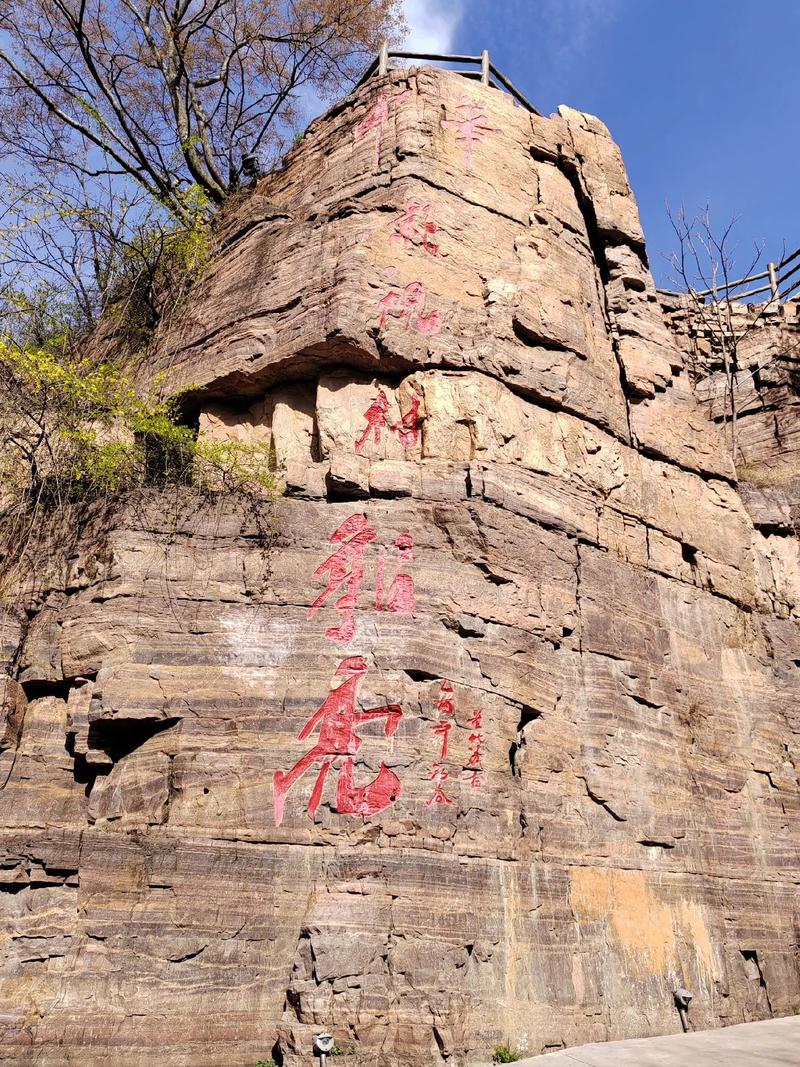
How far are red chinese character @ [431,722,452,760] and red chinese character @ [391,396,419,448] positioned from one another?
271 cm

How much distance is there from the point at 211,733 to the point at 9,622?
2.26m

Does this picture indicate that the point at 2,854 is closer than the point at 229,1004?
No

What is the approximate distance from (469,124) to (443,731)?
6986mm

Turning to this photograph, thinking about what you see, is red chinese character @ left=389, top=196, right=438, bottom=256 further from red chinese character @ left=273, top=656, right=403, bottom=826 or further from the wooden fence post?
the wooden fence post

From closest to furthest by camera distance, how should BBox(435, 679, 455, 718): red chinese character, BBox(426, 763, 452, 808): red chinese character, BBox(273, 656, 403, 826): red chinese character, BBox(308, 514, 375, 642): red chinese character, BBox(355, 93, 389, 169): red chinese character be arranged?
BBox(273, 656, 403, 826): red chinese character < BBox(426, 763, 452, 808): red chinese character < BBox(435, 679, 455, 718): red chinese character < BBox(308, 514, 375, 642): red chinese character < BBox(355, 93, 389, 169): red chinese character

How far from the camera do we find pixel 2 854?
21.4 ft

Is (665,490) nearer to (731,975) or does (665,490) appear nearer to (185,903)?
(731,975)

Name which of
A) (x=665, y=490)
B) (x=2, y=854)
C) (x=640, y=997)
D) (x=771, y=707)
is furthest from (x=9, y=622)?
(x=771, y=707)

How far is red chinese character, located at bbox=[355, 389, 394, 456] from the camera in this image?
8.52 meters

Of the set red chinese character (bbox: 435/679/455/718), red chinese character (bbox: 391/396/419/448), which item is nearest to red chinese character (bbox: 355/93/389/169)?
red chinese character (bbox: 391/396/419/448)

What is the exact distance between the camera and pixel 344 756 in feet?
22.5

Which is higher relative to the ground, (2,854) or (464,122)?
(464,122)

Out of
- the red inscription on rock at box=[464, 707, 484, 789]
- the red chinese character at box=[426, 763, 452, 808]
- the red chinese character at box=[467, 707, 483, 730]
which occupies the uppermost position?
the red chinese character at box=[467, 707, 483, 730]

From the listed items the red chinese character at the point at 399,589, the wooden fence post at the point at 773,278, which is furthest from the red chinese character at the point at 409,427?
the wooden fence post at the point at 773,278
